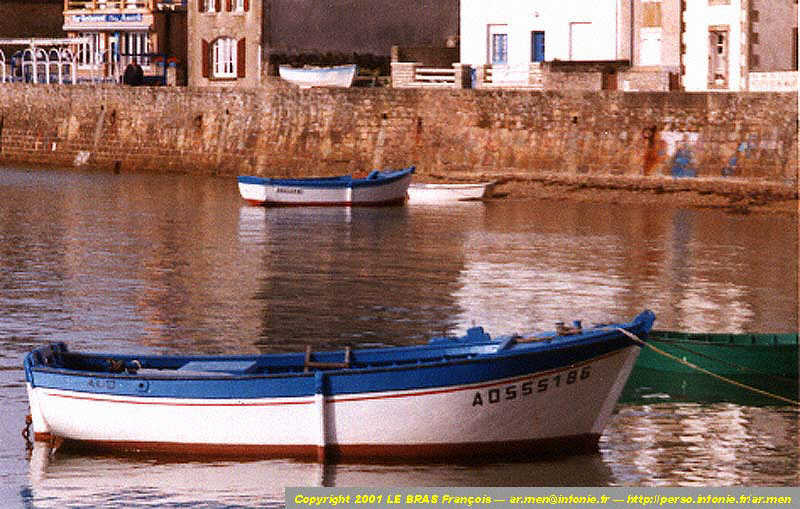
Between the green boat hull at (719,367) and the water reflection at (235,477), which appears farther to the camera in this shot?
the green boat hull at (719,367)

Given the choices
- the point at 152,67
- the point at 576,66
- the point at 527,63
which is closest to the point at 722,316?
the point at 576,66

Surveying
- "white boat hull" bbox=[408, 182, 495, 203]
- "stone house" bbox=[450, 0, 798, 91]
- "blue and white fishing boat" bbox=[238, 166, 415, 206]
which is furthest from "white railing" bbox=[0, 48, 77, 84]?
"white boat hull" bbox=[408, 182, 495, 203]

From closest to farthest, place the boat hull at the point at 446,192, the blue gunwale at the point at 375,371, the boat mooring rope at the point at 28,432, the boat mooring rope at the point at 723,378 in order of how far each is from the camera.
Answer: the blue gunwale at the point at 375,371, the boat mooring rope at the point at 28,432, the boat mooring rope at the point at 723,378, the boat hull at the point at 446,192

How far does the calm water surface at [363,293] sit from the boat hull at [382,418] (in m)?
0.24

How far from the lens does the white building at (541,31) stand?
59125 mm

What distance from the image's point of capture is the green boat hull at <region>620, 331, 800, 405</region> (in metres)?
22.7

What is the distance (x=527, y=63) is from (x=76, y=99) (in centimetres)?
1830

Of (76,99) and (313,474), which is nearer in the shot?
(313,474)

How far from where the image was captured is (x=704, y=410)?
22391mm

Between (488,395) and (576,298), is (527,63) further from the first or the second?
(488,395)

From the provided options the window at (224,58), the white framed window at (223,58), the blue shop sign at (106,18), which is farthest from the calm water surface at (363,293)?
the blue shop sign at (106,18)

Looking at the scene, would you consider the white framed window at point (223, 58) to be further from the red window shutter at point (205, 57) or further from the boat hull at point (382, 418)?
the boat hull at point (382, 418)

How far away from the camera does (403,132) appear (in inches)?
2244

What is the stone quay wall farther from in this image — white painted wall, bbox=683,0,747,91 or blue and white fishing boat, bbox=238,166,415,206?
blue and white fishing boat, bbox=238,166,415,206
